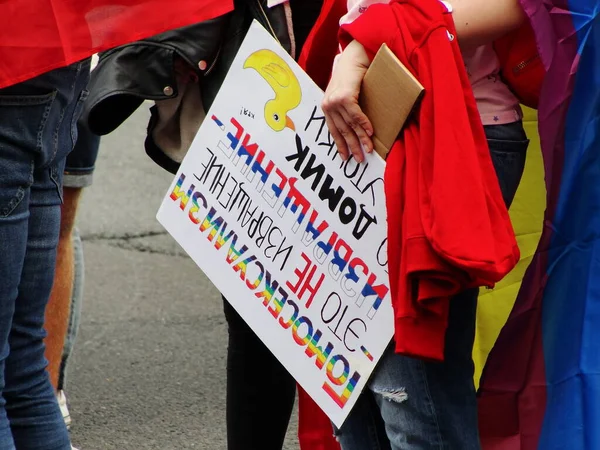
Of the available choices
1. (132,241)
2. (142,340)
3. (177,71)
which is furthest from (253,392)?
(132,241)

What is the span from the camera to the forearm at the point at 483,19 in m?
1.82

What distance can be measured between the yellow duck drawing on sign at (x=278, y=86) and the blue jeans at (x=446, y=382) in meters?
0.35

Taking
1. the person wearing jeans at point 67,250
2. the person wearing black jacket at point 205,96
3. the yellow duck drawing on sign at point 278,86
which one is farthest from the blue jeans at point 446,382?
the person wearing jeans at point 67,250

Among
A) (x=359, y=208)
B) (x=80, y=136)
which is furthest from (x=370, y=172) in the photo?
(x=80, y=136)

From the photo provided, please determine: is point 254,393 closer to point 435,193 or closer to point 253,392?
point 253,392

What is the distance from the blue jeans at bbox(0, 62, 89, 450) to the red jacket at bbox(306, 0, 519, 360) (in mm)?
593

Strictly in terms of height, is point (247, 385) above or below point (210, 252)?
below

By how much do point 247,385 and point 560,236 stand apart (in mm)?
806

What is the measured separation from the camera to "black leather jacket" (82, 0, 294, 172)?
87.9 inches

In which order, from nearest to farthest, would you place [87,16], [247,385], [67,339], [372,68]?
[372,68] → [87,16] → [247,385] → [67,339]

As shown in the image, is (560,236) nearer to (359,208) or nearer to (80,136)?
(359,208)

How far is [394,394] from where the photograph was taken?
6.28 feet

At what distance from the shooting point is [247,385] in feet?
8.22

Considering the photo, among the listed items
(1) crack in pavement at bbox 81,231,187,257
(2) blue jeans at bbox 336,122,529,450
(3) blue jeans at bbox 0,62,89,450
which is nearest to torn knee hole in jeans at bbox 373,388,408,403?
(2) blue jeans at bbox 336,122,529,450
